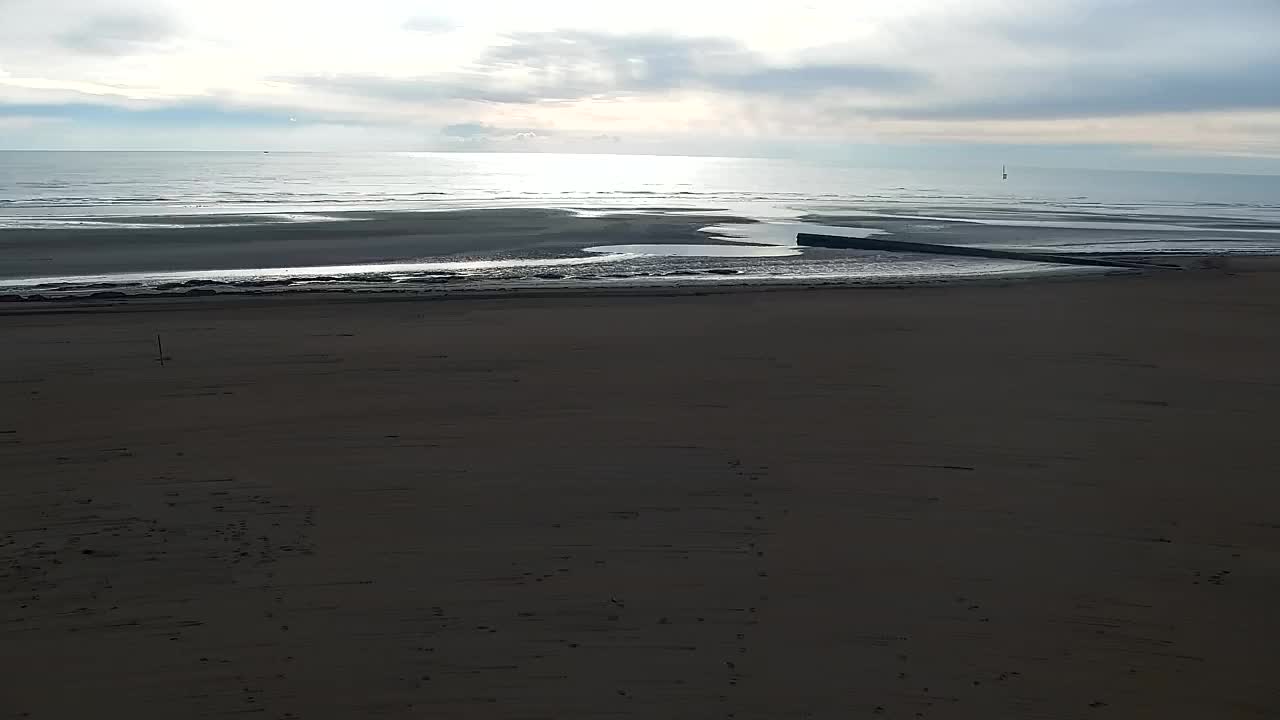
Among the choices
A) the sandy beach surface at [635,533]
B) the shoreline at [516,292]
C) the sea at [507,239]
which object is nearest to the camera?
the sandy beach surface at [635,533]

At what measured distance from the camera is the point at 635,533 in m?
6.95

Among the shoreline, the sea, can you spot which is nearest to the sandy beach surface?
the shoreline

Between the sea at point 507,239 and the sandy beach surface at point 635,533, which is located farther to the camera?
the sea at point 507,239

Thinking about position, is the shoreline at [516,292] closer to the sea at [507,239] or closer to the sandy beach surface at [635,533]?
the sea at [507,239]

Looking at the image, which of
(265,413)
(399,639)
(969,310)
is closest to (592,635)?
(399,639)

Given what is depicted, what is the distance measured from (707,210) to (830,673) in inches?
2077

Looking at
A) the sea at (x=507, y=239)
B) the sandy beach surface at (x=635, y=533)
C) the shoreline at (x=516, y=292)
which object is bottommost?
the sandy beach surface at (x=635, y=533)

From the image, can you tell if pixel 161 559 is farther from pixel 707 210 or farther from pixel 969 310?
pixel 707 210

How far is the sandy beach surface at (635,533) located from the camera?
16.4ft

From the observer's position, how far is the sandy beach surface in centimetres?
501

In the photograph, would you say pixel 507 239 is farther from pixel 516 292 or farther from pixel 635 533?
pixel 635 533

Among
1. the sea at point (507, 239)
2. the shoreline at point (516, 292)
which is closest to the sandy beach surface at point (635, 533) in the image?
the shoreline at point (516, 292)

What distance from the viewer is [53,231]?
35406 mm

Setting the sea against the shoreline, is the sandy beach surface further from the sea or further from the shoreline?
the sea
